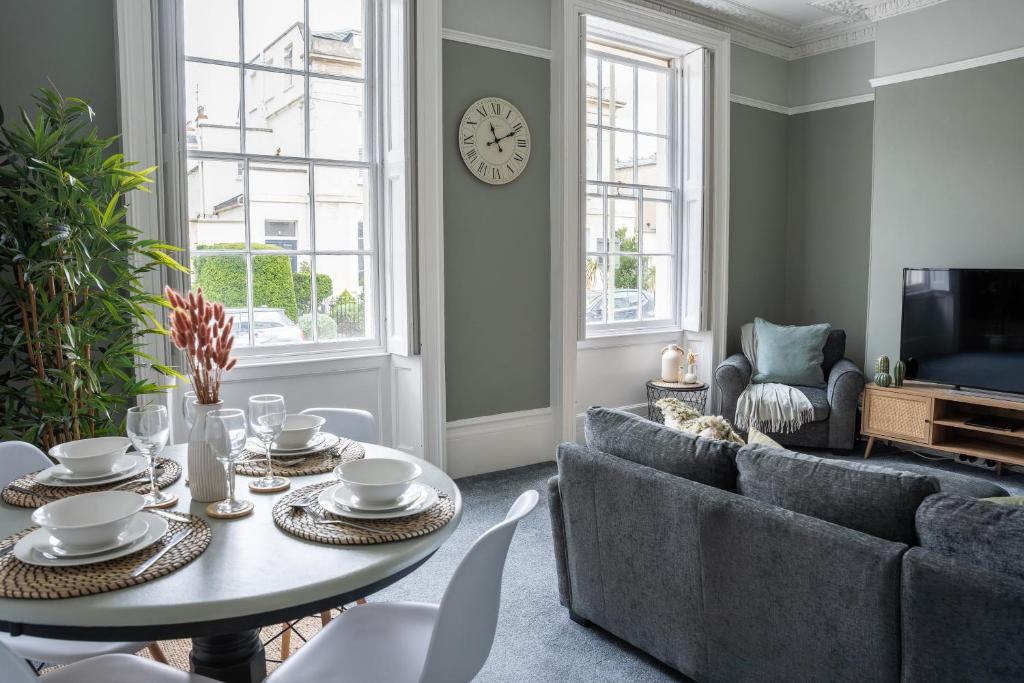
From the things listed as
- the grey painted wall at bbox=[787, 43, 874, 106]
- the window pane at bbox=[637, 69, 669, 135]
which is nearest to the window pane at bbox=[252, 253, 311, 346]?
the window pane at bbox=[637, 69, 669, 135]

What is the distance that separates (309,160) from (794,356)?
3.40 meters

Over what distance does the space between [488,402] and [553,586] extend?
1614 millimetres

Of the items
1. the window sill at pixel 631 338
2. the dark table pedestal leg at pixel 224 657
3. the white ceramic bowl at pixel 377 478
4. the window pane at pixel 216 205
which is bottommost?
the dark table pedestal leg at pixel 224 657

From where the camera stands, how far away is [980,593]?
4.66ft

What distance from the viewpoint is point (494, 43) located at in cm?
406

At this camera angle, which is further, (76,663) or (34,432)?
(34,432)

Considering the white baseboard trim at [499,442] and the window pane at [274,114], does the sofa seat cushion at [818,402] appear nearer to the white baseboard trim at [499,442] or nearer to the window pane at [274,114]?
the white baseboard trim at [499,442]

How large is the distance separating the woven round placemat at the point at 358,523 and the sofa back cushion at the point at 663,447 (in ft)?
2.73

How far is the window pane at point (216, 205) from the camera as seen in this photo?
343 cm

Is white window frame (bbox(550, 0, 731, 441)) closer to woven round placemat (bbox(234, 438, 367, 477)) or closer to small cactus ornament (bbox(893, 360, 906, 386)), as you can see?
small cactus ornament (bbox(893, 360, 906, 386))

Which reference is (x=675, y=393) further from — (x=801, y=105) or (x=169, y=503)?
(x=169, y=503)

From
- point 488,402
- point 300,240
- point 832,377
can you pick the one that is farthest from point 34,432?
point 832,377

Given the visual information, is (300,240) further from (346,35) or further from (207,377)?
(207,377)

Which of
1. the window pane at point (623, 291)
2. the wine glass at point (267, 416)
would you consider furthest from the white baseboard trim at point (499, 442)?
the wine glass at point (267, 416)
